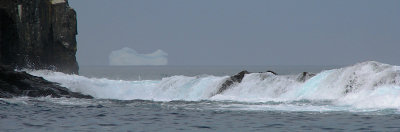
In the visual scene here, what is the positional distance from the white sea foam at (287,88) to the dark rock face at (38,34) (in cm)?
1187

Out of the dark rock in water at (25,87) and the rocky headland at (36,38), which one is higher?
the rocky headland at (36,38)

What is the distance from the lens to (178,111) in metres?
27.7

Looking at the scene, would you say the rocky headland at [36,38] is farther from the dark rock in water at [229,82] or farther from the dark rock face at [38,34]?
the dark rock in water at [229,82]

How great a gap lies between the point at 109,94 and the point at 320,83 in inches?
652

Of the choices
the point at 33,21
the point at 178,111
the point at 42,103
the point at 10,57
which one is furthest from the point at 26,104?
the point at 33,21

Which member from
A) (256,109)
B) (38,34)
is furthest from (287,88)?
(38,34)

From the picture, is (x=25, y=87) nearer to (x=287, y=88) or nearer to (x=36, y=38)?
(x=287, y=88)

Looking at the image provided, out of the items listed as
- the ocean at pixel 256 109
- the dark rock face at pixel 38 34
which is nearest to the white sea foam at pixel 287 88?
the ocean at pixel 256 109

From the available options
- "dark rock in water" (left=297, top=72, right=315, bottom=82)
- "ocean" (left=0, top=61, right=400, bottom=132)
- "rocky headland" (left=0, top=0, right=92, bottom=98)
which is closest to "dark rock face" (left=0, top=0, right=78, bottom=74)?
"rocky headland" (left=0, top=0, right=92, bottom=98)

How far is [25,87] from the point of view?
38.7m

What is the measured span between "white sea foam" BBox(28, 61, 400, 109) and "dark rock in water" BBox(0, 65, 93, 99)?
500 cm

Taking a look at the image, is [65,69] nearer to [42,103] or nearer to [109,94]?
[109,94]

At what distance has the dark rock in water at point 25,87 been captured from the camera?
37.5 metres

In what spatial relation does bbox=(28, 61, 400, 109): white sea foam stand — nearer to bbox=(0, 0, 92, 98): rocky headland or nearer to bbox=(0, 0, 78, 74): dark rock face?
bbox=(0, 0, 92, 98): rocky headland
